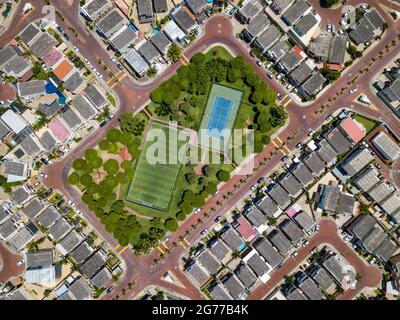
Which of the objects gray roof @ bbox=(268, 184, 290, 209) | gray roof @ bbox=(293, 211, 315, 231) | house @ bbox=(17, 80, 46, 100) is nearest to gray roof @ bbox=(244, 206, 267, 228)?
gray roof @ bbox=(268, 184, 290, 209)

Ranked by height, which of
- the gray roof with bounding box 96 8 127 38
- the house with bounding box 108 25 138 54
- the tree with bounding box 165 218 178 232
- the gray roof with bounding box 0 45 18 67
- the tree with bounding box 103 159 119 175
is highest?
the gray roof with bounding box 0 45 18 67

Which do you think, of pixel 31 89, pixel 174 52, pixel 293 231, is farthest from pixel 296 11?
pixel 31 89

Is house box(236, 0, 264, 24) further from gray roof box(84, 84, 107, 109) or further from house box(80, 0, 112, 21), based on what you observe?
gray roof box(84, 84, 107, 109)

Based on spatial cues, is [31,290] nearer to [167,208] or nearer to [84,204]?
[84,204]

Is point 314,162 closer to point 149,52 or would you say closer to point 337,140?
point 337,140

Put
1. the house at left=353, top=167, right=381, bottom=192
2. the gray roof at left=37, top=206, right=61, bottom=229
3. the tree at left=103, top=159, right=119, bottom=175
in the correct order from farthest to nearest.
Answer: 1. the gray roof at left=37, top=206, right=61, bottom=229
2. the tree at left=103, top=159, right=119, bottom=175
3. the house at left=353, top=167, right=381, bottom=192
